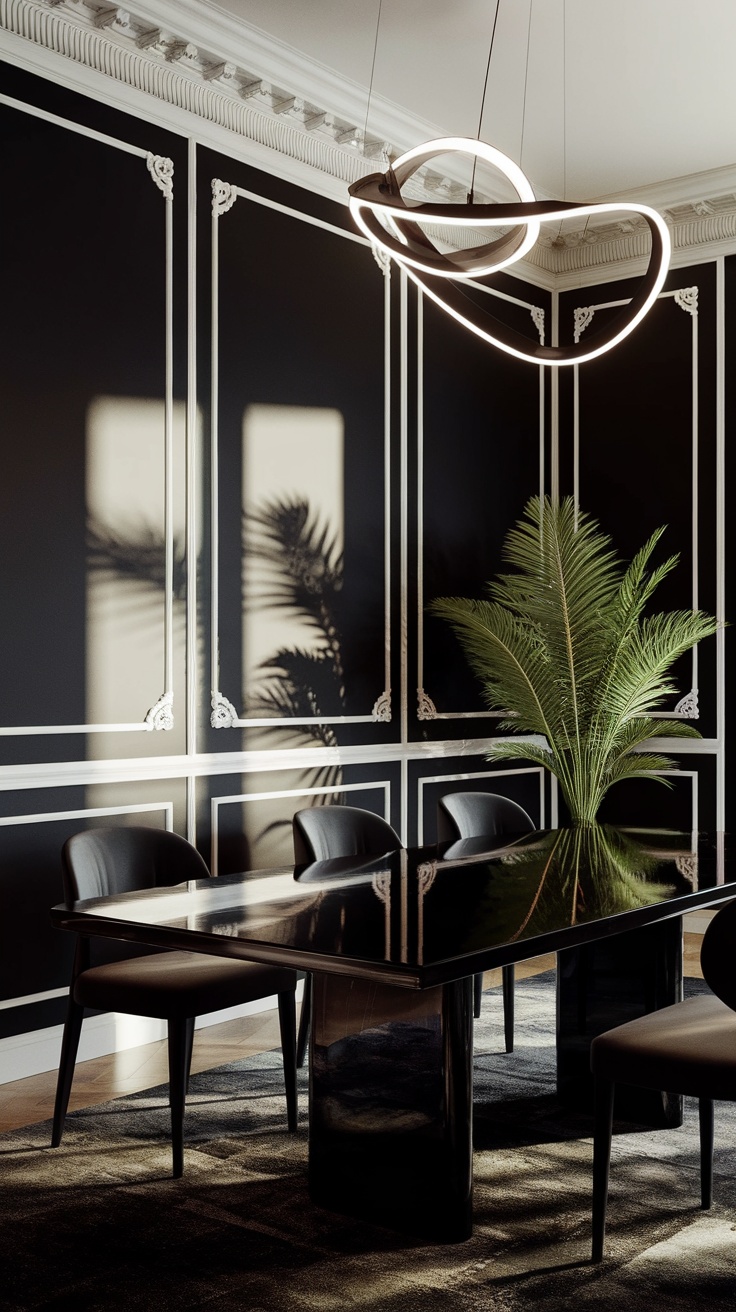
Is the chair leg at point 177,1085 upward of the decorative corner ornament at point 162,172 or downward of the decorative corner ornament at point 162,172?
downward

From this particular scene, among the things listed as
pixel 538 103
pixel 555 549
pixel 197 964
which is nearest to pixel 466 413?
pixel 555 549

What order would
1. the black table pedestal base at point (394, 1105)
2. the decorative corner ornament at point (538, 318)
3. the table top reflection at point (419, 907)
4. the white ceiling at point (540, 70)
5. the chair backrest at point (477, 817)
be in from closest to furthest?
1. the table top reflection at point (419, 907)
2. the black table pedestal base at point (394, 1105)
3. the chair backrest at point (477, 817)
4. the white ceiling at point (540, 70)
5. the decorative corner ornament at point (538, 318)

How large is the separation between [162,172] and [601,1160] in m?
3.59

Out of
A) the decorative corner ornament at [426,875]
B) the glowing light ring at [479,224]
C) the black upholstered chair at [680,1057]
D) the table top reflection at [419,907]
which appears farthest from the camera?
the glowing light ring at [479,224]

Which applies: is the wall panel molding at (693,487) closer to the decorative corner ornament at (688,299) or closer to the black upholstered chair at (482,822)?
the decorative corner ornament at (688,299)

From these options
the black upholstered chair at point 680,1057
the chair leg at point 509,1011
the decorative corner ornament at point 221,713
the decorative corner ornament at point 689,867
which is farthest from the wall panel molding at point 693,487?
the black upholstered chair at point 680,1057

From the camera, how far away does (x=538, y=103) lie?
5082 mm

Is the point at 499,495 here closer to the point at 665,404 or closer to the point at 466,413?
the point at 466,413

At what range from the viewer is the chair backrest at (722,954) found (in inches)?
89.4

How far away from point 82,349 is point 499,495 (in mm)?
2698

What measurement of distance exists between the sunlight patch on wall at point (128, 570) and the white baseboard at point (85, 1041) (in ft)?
2.99

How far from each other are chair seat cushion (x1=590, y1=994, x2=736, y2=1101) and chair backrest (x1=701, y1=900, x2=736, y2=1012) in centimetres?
22

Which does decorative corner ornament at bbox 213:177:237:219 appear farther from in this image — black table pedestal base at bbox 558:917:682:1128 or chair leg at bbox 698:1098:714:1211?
chair leg at bbox 698:1098:714:1211

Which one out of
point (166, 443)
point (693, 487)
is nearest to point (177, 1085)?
point (166, 443)
